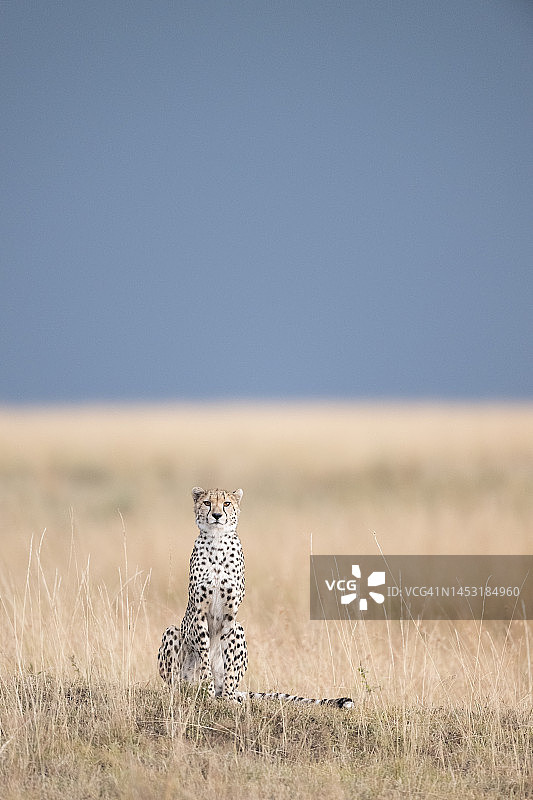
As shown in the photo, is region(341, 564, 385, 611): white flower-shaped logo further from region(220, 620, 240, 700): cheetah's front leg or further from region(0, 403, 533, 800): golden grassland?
region(220, 620, 240, 700): cheetah's front leg

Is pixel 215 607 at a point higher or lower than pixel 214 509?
lower

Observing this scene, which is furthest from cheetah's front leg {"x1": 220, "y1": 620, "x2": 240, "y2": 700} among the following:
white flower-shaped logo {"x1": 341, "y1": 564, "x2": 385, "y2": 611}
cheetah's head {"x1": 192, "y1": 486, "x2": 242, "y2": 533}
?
white flower-shaped logo {"x1": 341, "y1": 564, "x2": 385, "y2": 611}

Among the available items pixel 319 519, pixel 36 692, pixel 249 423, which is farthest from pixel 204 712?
pixel 249 423

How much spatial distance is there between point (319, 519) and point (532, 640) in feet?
7.44

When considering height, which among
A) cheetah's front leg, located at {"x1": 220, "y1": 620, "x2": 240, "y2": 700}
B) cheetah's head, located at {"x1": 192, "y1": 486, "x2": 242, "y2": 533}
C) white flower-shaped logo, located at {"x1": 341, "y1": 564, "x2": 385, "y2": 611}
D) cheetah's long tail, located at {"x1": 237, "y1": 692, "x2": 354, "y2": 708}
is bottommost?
cheetah's long tail, located at {"x1": 237, "y1": 692, "x2": 354, "y2": 708}

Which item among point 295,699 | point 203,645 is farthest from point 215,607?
point 295,699

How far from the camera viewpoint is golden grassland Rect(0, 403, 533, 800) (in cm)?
314

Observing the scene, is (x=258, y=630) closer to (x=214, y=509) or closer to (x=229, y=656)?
(x=229, y=656)

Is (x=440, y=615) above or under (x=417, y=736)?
above

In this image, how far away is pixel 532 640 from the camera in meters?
5.02

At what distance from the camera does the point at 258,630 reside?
459cm

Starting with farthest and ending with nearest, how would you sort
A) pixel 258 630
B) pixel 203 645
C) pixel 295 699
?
pixel 258 630, pixel 295 699, pixel 203 645

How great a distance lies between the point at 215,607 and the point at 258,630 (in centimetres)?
113

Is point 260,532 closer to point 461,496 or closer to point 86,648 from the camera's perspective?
point 461,496
